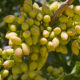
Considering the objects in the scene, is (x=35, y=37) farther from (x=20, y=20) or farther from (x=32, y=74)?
(x=32, y=74)

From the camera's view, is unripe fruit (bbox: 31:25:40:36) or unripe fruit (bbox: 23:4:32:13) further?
unripe fruit (bbox: 23:4:32:13)

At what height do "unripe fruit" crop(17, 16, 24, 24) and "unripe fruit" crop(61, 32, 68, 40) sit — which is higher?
"unripe fruit" crop(17, 16, 24, 24)

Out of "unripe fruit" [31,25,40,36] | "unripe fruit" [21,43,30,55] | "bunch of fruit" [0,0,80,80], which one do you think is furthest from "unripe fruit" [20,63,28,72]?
"unripe fruit" [31,25,40,36]

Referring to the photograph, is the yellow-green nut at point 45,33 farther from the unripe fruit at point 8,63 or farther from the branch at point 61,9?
the unripe fruit at point 8,63

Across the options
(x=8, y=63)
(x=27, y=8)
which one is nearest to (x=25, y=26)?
(x=27, y=8)

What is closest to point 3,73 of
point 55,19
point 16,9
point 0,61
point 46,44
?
point 0,61

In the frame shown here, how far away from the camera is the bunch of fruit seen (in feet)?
5.99

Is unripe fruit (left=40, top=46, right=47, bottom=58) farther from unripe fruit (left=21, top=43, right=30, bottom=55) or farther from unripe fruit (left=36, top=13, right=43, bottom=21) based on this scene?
unripe fruit (left=36, top=13, right=43, bottom=21)

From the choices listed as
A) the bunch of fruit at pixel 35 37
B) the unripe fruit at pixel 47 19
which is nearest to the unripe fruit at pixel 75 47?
the bunch of fruit at pixel 35 37

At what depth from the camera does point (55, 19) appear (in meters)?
1.92

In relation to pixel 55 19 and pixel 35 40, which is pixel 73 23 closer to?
pixel 55 19

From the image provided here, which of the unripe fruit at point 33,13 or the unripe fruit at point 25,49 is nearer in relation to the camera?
the unripe fruit at point 25,49

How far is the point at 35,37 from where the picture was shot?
183 cm

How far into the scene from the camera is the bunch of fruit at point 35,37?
1.83 m
